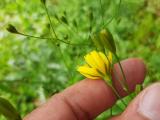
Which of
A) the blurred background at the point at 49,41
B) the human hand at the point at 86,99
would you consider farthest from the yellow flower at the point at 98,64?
the blurred background at the point at 49,41

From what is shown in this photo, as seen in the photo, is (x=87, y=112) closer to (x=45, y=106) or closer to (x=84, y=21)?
(x=45, y=106)

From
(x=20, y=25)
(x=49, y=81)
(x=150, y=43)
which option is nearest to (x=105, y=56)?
(x=49, y=81)

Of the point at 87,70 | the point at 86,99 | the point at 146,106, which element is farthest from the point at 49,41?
the point at 146,106

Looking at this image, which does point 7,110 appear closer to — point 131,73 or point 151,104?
point 151,104

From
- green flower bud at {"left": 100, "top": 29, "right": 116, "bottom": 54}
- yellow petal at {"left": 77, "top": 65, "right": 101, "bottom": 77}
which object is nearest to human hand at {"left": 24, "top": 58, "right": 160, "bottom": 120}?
yellow petal at {"left": 77, "top": 65, "right": 101, "bottom": 77}

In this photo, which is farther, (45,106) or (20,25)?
(20,25)

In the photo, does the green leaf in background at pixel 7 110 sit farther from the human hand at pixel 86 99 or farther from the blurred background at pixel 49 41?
the blurred background at pixel 49 41

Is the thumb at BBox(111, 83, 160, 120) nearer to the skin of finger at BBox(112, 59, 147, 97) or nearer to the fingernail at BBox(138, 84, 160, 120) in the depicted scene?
the fingernail at BBox(138, 84, 160, 120)
